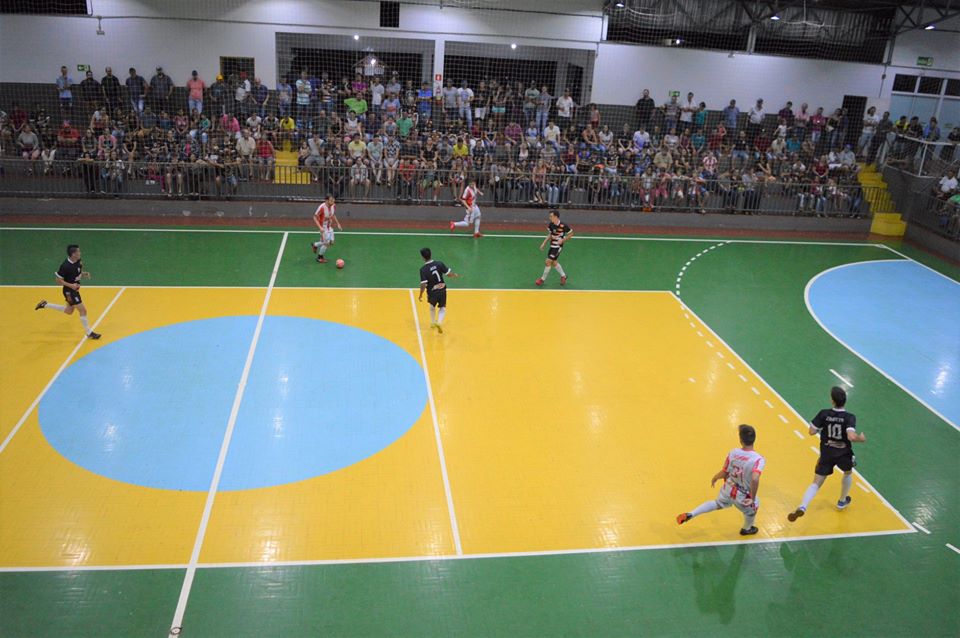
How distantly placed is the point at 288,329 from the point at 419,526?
6100 millimetres

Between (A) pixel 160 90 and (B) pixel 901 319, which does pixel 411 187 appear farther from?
(B) pixel 901 319

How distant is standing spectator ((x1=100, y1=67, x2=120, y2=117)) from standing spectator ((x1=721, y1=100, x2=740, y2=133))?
21485 millimetres

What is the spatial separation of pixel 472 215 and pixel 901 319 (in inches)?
424

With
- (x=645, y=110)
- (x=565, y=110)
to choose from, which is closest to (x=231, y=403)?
(x=565, y=110)

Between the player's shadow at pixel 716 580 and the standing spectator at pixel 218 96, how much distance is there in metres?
21.6

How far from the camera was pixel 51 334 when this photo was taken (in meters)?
12.6

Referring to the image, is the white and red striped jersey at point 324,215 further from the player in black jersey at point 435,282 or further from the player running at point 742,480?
the player running at point 742,480

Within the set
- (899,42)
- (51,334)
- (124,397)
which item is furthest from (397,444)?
(899,42)

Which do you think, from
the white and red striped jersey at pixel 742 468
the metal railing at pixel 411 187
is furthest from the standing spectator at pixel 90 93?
the white and red striped jersey at pixel 742 468

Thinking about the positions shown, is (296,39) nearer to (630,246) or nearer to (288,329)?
(630,246)

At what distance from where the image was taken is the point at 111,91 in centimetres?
2355

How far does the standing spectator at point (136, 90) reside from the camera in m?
23.5

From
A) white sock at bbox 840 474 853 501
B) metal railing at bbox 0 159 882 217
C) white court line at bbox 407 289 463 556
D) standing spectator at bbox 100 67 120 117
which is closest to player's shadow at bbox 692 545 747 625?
white sock at bbox 840 474 853 501

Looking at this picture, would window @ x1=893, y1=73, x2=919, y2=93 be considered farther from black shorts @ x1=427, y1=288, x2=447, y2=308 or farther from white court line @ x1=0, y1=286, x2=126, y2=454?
white court line @ x1=0, y1=286, x2=126, y2=454
